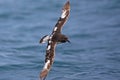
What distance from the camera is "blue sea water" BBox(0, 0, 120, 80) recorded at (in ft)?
72.3

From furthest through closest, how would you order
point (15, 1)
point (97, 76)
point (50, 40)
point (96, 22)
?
point (15, 1) < point (96, 22) < point (97, 76) < point (50, 40)

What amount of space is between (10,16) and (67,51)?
4.14 meters

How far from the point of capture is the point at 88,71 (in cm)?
2222

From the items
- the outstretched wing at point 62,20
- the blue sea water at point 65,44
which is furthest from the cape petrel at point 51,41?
the blue sea water at point 65,44

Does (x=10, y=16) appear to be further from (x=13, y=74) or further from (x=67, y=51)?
(x=13, y=74)

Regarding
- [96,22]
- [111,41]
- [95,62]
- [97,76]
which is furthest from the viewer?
[96,22]

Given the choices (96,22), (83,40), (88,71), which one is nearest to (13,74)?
(88,71)

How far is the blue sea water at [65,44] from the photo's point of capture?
72.3 feet

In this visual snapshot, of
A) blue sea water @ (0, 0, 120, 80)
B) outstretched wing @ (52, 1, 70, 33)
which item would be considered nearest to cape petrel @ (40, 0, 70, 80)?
outstretched wing @ (52, 1, 70, 33)

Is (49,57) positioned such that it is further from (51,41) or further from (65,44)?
(65,44)

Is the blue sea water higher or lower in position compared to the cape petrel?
higher

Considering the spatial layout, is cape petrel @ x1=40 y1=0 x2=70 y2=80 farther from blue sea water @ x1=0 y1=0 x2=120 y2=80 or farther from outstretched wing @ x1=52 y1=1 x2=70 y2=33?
blue sea water @ x1=0 y1=0 x2=120 y2=80

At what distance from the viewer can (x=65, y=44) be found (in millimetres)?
25312

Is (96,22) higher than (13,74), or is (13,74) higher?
(96,22)
